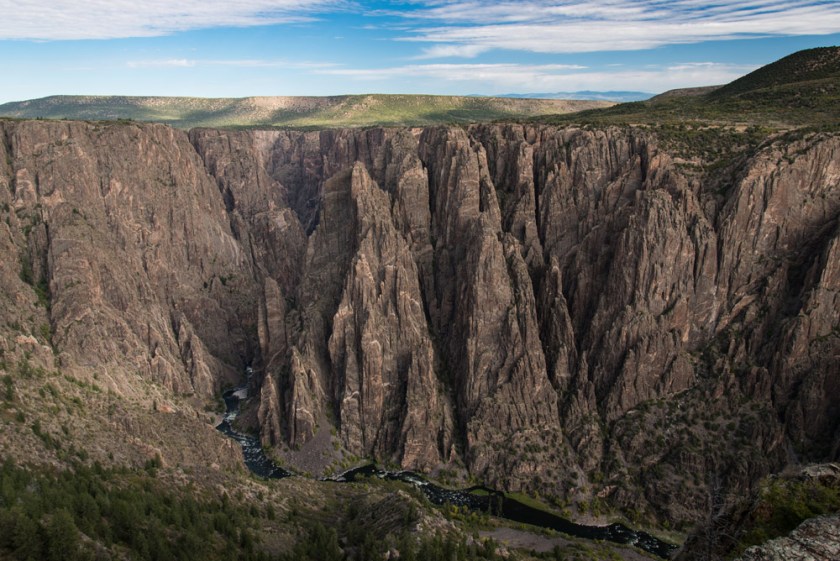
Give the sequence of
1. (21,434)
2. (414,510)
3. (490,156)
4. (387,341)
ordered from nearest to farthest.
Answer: (21,434)
(414,510)
(387,341)
(490,156)

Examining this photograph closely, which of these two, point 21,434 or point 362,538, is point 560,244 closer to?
point 362,538

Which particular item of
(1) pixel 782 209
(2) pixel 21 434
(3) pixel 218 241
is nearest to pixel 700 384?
(1) pixel 782 209

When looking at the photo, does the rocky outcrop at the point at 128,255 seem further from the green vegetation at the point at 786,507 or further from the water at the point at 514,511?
the green vegetation at the point at 786,507

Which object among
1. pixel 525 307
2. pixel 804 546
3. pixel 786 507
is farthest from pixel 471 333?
pixel 804 546

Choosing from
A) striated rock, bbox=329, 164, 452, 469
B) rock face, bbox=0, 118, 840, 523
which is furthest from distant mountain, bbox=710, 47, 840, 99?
striated rock, bbox=329, 164, 452, 469

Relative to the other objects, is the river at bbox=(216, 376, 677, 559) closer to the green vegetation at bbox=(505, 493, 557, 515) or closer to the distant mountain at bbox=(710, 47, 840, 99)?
the green vegetation at bbox=(505, 493, 557, 515)

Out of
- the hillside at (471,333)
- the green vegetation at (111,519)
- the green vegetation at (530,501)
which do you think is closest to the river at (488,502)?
the green vegetation at (530,501)
